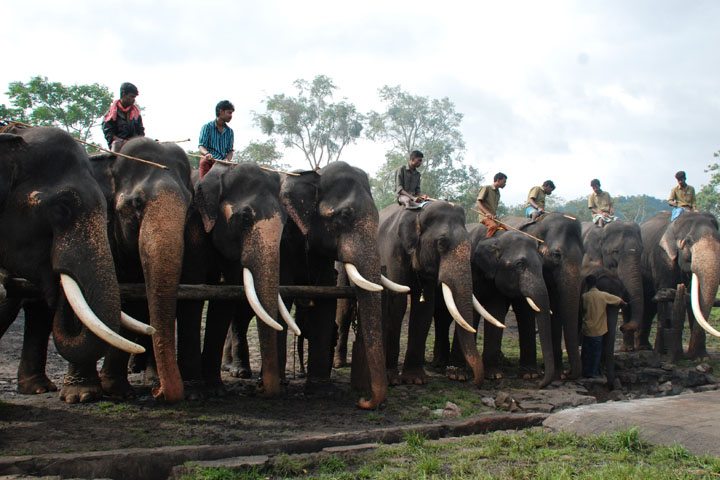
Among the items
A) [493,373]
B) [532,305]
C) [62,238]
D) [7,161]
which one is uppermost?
[7,161]

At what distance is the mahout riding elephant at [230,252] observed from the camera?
23.4 feet

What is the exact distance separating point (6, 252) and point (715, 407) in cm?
639

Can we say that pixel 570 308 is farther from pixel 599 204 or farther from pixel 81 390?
pixel 81 390

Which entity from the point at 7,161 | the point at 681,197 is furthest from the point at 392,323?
the point at 681,197

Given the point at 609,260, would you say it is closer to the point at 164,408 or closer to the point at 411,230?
the point at 411,230

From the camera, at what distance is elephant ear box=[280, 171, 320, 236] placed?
28.0 ft

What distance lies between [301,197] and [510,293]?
12.1 ft

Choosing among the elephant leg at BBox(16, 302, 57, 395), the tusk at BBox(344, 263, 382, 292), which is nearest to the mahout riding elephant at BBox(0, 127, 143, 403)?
the elephant leg at BBox(16, 302, 57, 395)

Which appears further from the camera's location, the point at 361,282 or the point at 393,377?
the point at 393,377

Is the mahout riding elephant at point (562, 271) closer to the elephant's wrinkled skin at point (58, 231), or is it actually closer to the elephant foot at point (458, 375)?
the elephant foot at point (458, 375)

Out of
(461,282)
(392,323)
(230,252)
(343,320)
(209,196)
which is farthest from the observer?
(343,320)

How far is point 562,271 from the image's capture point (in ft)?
35.7

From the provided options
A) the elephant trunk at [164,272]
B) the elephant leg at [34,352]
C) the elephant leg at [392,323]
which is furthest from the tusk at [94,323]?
the elephant leg at [392,323]

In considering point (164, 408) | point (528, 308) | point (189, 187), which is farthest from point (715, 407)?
point (189, 187)
